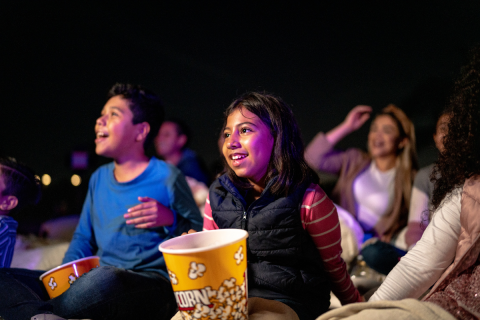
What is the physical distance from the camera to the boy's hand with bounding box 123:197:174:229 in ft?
4.23

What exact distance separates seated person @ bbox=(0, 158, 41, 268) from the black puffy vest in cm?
76

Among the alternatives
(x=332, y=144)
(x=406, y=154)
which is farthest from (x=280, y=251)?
(x=406, y=154)

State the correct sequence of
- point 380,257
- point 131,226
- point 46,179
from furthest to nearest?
point 46,179 → point 380,257 → point 131,226

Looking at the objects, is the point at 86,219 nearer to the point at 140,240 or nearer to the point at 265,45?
the point at 140,240

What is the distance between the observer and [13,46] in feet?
7.33

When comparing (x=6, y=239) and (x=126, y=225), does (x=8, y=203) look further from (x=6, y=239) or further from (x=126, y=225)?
(x=126, y=225)

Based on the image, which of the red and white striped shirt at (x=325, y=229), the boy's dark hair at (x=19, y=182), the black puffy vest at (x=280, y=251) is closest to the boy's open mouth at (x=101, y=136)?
the boy's dark hair at (x=19, y=182)

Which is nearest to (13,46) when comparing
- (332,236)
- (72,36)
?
(72,36)

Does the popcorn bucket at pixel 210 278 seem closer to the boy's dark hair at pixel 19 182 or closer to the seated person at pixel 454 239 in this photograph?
the seated person at pixel 454 239

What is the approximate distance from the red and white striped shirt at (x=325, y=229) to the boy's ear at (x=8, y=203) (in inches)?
38.8

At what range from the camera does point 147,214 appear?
129 cm

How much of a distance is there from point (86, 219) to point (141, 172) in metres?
0.30

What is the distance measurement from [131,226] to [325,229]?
0.72 meters

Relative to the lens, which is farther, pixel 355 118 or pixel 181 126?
pixel 181 126
